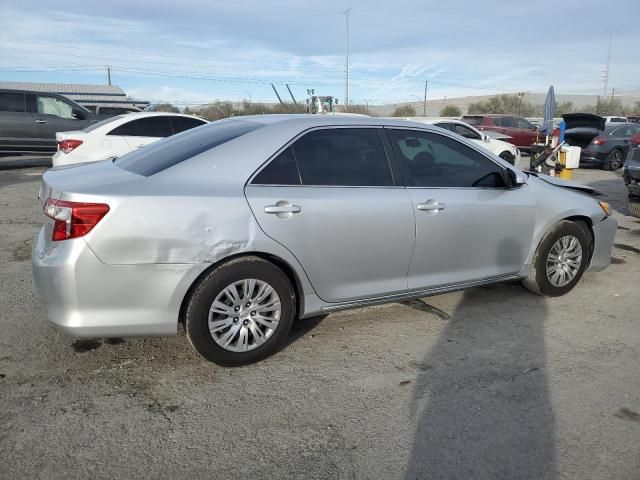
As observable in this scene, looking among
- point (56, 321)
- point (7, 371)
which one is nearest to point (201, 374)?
point (56, 321)

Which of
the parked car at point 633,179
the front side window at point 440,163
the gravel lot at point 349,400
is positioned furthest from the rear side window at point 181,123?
the parked car at point 633,179

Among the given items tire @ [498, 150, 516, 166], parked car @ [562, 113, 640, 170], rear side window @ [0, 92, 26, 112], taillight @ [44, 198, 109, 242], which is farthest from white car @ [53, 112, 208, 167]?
parked car @ [562, 113, 640, 170]

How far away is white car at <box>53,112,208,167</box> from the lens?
378 inches

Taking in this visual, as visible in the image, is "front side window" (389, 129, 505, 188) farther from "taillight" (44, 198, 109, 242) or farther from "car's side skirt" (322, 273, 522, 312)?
"taillight" (44, 198, 109, 242)

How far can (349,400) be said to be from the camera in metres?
3.24

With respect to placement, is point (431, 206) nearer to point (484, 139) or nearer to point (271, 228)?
point (271, 228)

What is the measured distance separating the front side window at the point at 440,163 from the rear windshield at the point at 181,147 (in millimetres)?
1142

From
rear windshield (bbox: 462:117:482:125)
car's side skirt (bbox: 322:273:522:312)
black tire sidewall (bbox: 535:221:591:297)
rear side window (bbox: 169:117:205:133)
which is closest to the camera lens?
car's side skirt (bbox: 322:273:522:312)

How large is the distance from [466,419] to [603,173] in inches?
598

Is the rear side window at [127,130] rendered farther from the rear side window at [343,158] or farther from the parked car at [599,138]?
the parked car at [599,138]

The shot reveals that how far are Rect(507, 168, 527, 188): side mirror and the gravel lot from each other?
1089 mm

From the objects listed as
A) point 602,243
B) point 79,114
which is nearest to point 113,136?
point 79,114

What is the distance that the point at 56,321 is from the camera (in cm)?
326

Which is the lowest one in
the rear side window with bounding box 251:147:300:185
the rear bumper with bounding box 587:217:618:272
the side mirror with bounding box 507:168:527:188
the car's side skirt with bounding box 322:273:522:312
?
the car's side skirt with bounding box 322:273:522:312
